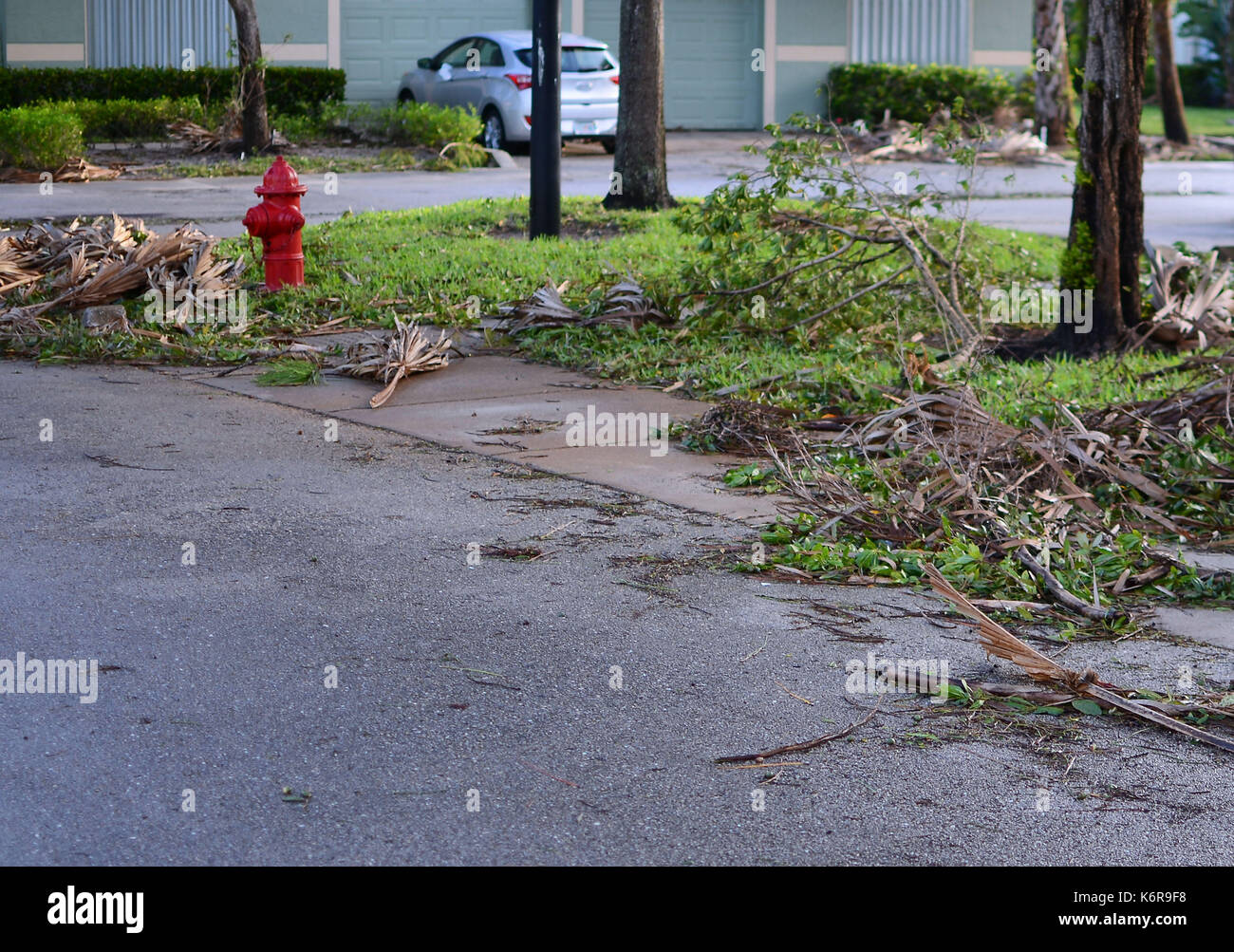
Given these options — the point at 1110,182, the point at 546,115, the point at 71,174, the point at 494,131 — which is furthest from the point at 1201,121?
the point at 1110,182

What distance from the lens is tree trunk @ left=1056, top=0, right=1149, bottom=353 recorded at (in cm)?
895

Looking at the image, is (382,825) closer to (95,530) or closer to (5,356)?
(95,530)

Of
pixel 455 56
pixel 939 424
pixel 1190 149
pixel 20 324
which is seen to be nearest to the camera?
pixel 939 424

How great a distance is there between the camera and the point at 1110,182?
9.05m

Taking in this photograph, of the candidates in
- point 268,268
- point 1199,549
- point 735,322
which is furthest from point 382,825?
point 268,268

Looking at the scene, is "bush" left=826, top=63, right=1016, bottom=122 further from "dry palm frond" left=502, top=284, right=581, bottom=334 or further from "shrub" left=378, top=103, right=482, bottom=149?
"dry palm frond" left=502, top=284, right=581, bottom=334

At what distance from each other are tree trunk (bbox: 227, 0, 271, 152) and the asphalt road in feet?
7.68

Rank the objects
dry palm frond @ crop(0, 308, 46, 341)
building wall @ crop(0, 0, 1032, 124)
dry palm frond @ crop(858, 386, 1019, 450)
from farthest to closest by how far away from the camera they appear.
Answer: building wall @ crop(0, 0, 1032, 124)
dry palm frond @ crop(0, 308, 46, 341)
dry palm frond @ crop(858, 386, 1019, 450)

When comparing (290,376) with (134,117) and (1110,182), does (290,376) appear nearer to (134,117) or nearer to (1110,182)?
(1110,182)

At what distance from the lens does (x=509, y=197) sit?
54.0ft

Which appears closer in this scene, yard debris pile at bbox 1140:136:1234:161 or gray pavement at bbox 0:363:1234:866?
gray pavement at bbox 0:363:1234:866

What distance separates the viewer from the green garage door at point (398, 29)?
85.6 feet

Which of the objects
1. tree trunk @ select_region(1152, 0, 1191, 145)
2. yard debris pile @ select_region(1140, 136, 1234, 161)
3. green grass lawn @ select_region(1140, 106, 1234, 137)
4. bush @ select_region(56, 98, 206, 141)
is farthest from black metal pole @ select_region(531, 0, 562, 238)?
green grass lawn @ select_region(1140, 106, 1234, 137)

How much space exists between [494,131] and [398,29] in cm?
482
